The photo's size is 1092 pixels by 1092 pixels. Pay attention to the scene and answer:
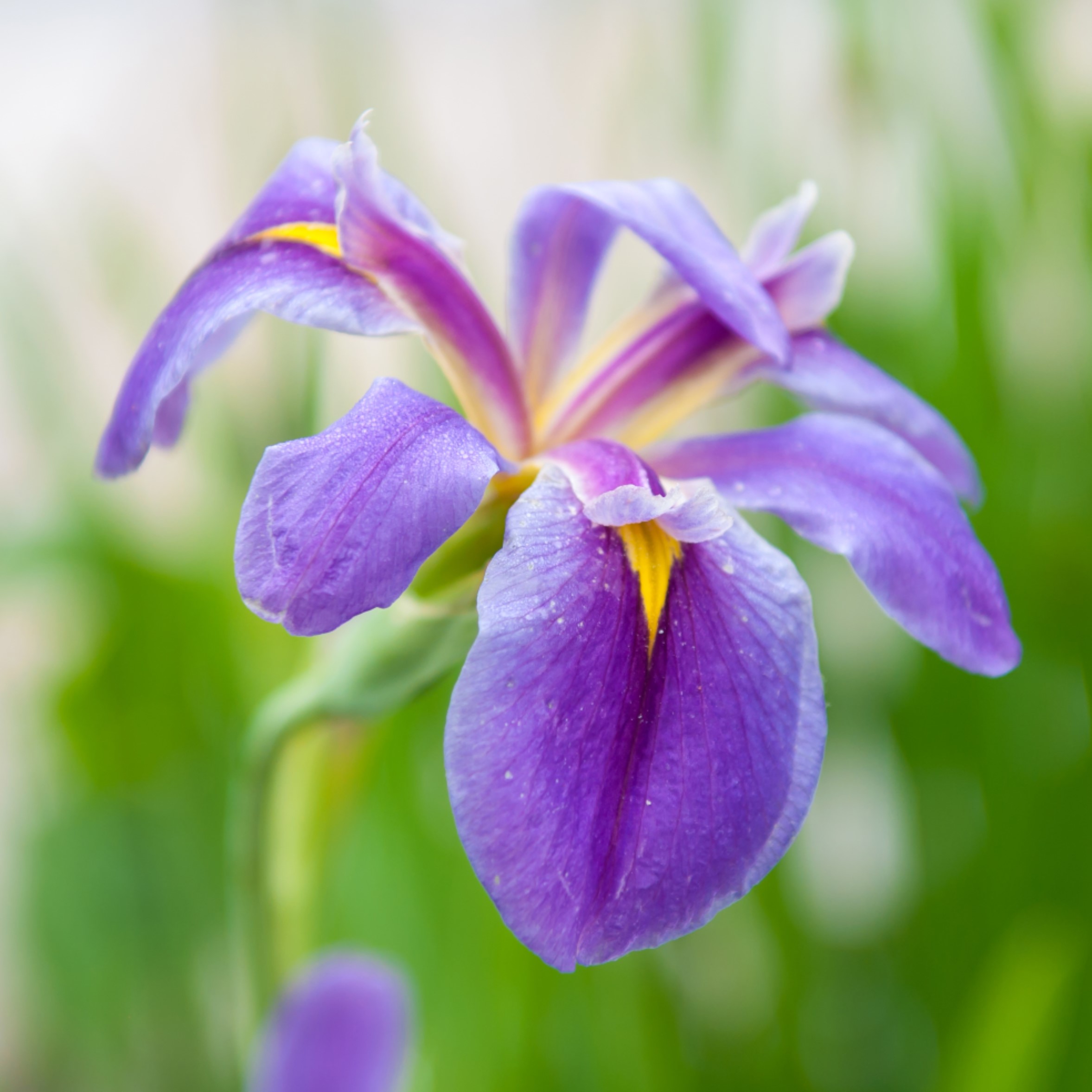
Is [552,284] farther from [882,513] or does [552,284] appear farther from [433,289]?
[882,513]

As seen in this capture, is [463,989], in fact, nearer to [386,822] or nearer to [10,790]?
[386,822]

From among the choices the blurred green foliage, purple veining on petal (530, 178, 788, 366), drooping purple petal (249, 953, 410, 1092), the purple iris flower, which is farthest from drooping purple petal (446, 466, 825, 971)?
the blurred green foliage

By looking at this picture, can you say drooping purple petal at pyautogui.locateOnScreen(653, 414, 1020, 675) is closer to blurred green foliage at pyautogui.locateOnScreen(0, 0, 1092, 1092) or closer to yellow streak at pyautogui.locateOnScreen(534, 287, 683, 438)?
yellow streak at pyautogui.locateOnScreen(534, 287, 683, 438)

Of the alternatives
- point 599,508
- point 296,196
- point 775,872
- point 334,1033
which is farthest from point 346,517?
point 775,872

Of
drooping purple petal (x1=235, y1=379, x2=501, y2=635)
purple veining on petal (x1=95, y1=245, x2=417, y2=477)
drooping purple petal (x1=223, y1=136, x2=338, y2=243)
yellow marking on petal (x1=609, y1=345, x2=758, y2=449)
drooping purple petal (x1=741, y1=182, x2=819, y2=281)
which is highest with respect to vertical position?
drooping purple petal (x1=223, y1=136, x2=338, y2=243)

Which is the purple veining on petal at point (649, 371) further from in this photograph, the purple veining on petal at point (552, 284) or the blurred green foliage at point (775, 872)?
the blurred green foliage at point (775, 872)

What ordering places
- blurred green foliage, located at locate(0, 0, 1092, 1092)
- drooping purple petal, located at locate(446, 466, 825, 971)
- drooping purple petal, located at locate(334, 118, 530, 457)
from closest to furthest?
1. drooping purple petal, located at locate(446, 466, 825, 971)
2. drooping purple petal, located at locate(334, 118, 530, 457)
3. blurred green foliage, located at locate(0, 0, 1092, 1092)

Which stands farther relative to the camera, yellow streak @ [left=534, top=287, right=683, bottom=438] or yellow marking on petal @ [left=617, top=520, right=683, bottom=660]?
yellow streak @ [left=534, top=287, right=683, bottom=438]
